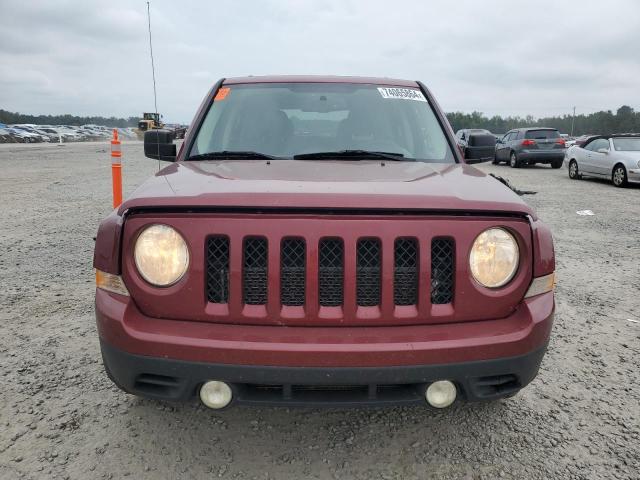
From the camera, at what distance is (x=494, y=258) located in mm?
1837

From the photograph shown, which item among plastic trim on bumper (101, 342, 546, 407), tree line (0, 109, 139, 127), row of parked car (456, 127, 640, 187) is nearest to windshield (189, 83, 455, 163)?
plastic trim on bumper (101, 342, 546, 407)

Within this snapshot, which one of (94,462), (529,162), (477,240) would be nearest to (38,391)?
(94,462)

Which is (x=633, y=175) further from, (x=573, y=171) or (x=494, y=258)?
(x=494, y=258)

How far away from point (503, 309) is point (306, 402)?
0.80m

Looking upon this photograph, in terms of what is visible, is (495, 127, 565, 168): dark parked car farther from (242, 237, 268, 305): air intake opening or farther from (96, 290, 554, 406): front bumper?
(242, 237, 268, 305): air intake opening

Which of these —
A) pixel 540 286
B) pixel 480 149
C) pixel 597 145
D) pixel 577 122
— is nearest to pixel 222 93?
pixel 480 149

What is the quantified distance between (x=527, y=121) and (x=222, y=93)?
121416 mm

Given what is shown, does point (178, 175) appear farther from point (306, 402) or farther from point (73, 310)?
point (73, 310)

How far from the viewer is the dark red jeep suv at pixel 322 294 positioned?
5.62 ft

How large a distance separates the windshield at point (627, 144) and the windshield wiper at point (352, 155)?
40.9 feet

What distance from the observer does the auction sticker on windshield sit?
3.29m

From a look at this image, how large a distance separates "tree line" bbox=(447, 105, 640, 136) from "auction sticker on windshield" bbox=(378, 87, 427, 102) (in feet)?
203

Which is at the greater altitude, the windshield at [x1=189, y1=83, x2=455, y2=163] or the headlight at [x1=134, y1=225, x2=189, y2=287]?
the windshield at [x1=189, y1=83, x2=455, y2=163]

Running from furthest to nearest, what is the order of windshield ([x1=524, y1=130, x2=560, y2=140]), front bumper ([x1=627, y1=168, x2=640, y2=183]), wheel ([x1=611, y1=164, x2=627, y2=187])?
windshield ([x1=524, y1=130, x2=560, y2=140])
wheel ([x1=611, y1=164, x2=627, y2=187])
front bumper ([x1=627, y1=168, x2=640, y2=183])
